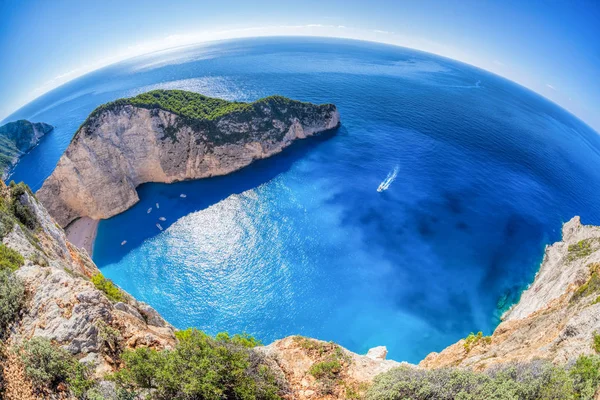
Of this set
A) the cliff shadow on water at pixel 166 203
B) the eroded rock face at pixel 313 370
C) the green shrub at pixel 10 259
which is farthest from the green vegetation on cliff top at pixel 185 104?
the eroded rock face at pixel 313 370

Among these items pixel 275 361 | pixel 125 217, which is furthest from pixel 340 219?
pixel 125 217

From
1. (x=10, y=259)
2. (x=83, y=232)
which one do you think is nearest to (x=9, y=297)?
(x=10, y=259)

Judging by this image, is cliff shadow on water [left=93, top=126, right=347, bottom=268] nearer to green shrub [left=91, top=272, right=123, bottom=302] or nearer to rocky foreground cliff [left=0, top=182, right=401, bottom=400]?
green shrub [left=91, top=272, right=123, bottom=302]

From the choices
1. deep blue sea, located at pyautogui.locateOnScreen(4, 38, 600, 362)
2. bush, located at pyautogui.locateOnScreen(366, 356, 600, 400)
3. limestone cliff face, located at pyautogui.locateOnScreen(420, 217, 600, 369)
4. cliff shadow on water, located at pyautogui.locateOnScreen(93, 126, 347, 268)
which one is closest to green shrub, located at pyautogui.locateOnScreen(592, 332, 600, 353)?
limestone cliff face, located at pyautogui.locateOnScreen(420, 217, 600, 369)

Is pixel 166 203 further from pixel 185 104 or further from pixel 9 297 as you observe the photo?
pixel 9 297

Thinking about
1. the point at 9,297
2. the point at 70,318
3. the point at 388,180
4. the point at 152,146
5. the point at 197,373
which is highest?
the point at 388,180

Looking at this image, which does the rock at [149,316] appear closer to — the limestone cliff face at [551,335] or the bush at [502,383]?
the bush at [502,383]

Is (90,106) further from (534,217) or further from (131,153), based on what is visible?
(534,217)

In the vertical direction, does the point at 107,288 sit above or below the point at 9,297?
above
